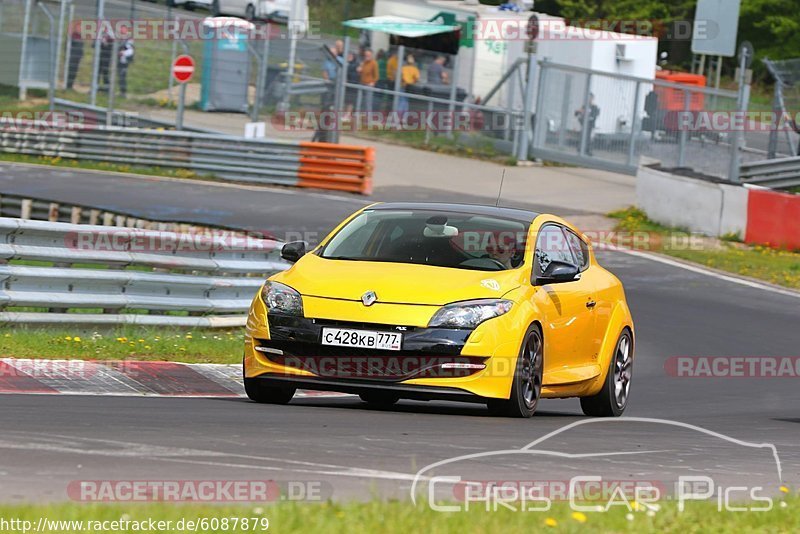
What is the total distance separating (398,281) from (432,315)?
376mm

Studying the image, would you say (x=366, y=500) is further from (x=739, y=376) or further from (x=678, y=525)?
(x=739, y=376)

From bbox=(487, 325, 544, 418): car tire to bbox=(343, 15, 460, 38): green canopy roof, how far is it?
2845 cm

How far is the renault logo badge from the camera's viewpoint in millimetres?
8827

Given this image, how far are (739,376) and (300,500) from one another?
941cm

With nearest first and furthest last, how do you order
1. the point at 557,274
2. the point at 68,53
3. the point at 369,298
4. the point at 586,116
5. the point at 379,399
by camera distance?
the point at 369,298, the point at 557,274, the point at 379,399, the point at 68,53, the point at 586,116

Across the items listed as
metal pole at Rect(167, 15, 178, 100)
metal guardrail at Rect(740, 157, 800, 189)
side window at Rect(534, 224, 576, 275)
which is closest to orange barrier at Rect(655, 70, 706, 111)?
metal guardrail at Rect(740, 157, 800, 189)

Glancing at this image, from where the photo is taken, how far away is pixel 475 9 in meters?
37.1

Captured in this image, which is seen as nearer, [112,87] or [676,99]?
[676,99]

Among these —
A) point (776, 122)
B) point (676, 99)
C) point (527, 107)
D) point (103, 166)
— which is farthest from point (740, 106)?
point (103, 166)

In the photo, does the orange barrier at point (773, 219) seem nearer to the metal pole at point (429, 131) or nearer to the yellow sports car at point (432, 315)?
the metal pole at point (429, 131)

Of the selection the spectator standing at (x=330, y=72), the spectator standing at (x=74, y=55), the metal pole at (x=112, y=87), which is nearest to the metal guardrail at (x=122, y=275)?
the spectator standing at (x=330, y=72)

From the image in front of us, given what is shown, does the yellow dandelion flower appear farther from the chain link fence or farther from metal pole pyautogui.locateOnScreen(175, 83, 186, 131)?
metal pole pyautogui.locateOnScreen(175, 83, 186, 131)

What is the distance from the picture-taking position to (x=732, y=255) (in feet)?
74.9

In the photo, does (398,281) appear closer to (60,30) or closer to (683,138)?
(683,138)
